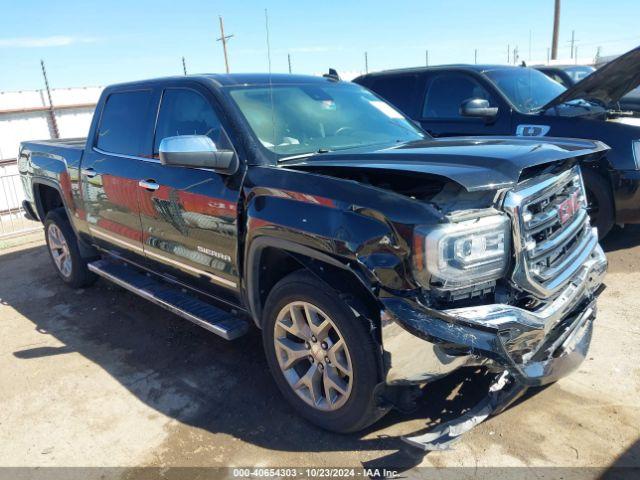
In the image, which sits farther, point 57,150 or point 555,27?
point 555,27

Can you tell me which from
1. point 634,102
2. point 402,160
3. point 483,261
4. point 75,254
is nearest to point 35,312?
point 75,254

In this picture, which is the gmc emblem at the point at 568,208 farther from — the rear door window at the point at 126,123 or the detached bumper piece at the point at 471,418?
the rear door window at the point at 126,123

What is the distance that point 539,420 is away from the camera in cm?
304

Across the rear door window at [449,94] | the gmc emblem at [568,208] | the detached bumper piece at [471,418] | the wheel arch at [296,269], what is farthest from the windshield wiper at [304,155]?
the rear door window at [449,94]

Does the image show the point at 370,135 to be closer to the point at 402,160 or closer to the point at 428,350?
the point at 402,160

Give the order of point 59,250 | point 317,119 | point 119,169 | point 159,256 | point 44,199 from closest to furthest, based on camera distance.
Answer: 1. point 317,119
2. point 159,256
3. point 119,169
4. point 59,250
5. point 44,199

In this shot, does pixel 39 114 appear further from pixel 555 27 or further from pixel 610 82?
pixel 555 27

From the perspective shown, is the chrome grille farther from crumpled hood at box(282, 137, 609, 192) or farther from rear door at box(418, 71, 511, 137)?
rear door at box(418, 71, 511, 137)

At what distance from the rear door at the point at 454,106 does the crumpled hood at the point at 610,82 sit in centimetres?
68

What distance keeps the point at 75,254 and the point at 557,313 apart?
469cm

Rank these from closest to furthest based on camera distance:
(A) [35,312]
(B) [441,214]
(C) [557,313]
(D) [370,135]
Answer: (B) [441,214], (C) [557,313], (D) [370,135], (A) [35,312]

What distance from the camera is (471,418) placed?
262cm

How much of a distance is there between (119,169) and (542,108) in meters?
4.33

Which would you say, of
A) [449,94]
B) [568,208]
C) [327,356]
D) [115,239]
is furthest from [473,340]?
[449,94]
